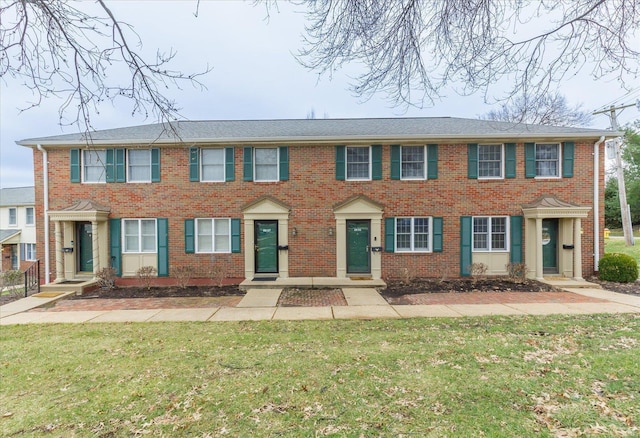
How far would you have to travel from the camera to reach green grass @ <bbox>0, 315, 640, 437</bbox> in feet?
9.71

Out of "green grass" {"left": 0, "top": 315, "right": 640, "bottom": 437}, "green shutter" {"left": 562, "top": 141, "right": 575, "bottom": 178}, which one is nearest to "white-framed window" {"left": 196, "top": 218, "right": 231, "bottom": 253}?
"green grass" {"left": 0, "top": 315, "right": 640, "bottom": 437}

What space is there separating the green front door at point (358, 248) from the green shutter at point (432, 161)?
292 centimetres

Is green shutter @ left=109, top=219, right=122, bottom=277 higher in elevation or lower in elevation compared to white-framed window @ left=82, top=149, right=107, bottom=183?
lower

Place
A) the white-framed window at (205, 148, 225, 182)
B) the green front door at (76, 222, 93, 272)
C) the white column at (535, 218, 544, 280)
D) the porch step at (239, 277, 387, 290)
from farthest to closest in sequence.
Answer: the green front door at (76, 222, 93, 272) < the white-framed window at (205, 148, 225, 182) < the white column at (535, 218, 544, 280) < the porch step at (239, 277, 387, 290)

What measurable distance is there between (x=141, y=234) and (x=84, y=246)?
7.52ft

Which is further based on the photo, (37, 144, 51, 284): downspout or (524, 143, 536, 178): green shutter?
(37, 144, 51, 284): downspout

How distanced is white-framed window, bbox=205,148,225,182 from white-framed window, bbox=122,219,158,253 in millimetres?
2604

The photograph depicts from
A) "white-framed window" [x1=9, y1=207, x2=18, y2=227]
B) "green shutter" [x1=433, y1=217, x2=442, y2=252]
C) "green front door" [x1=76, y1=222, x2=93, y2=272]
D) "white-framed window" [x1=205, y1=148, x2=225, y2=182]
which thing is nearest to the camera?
"green shutter" [x1=433, y1=217, x2=442, y2=252]

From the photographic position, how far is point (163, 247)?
35.6ft

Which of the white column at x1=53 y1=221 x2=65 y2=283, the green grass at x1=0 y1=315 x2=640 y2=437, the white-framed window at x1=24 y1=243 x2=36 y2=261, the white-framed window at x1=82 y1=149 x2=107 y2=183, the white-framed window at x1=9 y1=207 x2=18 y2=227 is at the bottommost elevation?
the white-framed window at x1=24 y1=243 x2=36 y2=261

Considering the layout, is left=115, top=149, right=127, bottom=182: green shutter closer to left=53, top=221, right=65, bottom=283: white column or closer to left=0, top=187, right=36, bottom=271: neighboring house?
left=53, top=221, right=65, bottom=283: white column

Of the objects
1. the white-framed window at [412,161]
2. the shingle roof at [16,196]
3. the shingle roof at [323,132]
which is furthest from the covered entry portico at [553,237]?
the shingle roof at [16,196]

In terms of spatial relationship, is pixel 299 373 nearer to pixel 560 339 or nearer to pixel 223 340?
pixel 223 340

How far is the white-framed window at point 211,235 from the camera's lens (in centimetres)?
1095
